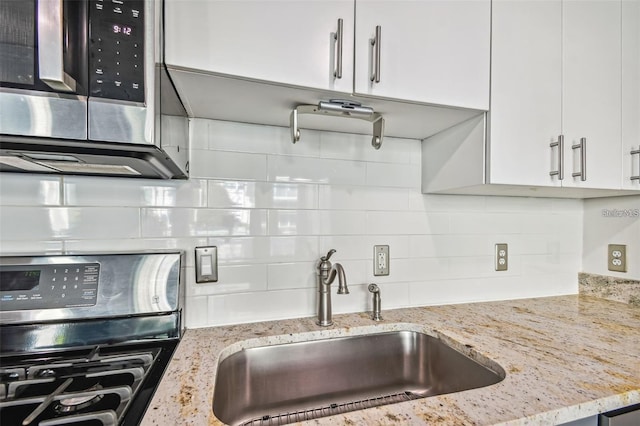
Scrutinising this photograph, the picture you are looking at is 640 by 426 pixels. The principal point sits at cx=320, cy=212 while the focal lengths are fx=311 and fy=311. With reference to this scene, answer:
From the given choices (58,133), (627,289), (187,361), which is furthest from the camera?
(627,289)

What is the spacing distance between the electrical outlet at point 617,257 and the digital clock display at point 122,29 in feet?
6.55

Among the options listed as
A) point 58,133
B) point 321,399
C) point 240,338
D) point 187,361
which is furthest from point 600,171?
point 58,133

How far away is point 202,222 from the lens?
42.1 inches

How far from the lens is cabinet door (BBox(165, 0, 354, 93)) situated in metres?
0.75

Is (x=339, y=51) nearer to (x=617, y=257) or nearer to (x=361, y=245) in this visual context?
(x=361, y=245)

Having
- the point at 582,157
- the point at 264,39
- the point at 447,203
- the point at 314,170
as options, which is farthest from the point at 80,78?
the point at 582,157

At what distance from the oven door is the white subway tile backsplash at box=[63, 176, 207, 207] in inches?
16.0

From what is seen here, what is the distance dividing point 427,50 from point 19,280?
1.32 m

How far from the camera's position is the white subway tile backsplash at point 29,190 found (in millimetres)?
903

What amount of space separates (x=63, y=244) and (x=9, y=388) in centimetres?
41

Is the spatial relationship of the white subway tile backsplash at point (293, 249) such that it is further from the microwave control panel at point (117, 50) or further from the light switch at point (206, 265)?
the microwave control panel at point (117, 50)

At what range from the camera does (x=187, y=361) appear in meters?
0.82

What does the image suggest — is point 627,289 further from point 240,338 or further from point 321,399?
point 240,338

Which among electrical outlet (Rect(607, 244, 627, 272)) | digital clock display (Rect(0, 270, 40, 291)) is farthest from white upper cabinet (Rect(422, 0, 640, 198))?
digital clock display (Rect(0, 270, 40, 291))
